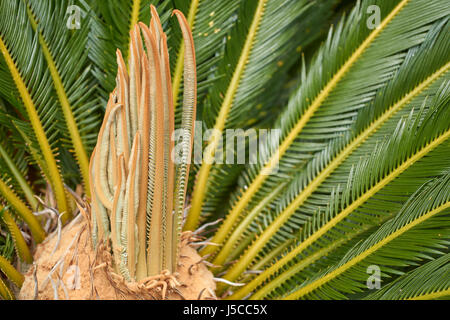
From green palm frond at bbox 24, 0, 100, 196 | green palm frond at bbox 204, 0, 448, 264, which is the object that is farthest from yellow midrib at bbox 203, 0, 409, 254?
green palm frond at bbox 24, 0, 100, 196

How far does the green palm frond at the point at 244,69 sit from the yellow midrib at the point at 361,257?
1.65 ft

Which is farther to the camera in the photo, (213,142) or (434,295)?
(213,142)

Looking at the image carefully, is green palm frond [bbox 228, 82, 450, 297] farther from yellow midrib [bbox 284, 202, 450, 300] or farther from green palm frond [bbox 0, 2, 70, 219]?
green palm frond [bbox 0, 2, 70, 219]

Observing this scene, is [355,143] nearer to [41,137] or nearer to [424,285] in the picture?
[424,285]

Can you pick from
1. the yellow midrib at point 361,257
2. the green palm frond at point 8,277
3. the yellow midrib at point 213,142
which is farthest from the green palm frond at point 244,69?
the green palm frond at point 8,277

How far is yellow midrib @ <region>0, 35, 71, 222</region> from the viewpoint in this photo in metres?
1.55

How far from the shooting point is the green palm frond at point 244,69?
5.65ft

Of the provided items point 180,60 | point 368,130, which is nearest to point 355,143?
point 368,130

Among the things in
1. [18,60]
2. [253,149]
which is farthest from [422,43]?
[18,60]

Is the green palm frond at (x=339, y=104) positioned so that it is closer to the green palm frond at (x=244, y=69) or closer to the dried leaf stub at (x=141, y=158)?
the green palm frond at (x=244, y=69)

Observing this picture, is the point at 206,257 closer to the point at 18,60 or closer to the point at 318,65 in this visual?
the point at 318,65

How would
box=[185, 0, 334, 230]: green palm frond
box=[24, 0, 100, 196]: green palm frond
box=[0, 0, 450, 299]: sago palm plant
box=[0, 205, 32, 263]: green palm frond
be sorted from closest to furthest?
box=[0, 0, 450, 299]: sago palm plant
box=[0, 205, 32, 263]: green palm frond
box=[24, 0, 100, 196]: green palm frond
box=[185, 0, 334, 230]: green palm frond

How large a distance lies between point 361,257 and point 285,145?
54 cm

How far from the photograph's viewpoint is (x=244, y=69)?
177 centimetres
